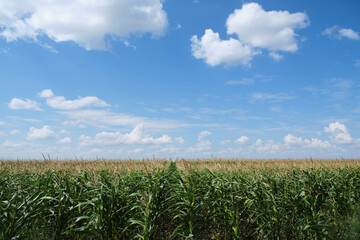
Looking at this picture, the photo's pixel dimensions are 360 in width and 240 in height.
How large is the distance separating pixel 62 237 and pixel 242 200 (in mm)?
5001

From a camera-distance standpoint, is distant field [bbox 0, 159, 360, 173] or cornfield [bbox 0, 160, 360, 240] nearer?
cornfield [bbox 0, 160, 360, 240]

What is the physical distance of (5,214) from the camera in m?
4.50

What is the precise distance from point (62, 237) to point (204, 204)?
3.59m

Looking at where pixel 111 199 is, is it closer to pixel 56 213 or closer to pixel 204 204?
pixel 56 213

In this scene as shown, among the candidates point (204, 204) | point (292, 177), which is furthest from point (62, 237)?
point (292, 177)

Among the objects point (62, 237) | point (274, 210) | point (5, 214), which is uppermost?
point (5, 214)

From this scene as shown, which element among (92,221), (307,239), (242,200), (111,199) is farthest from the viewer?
(242,200)

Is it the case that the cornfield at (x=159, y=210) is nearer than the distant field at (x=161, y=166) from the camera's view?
Yes

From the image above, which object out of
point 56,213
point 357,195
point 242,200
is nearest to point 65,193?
point 56,213

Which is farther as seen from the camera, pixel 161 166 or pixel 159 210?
pixel 161 166

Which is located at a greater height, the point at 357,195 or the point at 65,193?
the point at 65,193

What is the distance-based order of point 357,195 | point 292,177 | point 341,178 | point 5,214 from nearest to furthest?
1. point 5,214
2. point 292,177
3. point 357,195
4. point 341,178

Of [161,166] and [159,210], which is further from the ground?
[161,166]

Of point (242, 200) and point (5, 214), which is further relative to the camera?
point (242, 200)
